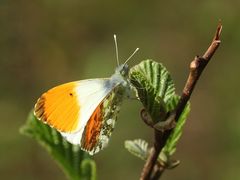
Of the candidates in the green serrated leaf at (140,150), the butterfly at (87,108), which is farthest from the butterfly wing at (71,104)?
the green serrated leaf at (140,150)

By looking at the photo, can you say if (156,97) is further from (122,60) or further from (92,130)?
(122,60)

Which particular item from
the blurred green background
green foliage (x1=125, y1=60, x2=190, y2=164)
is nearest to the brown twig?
green foliage (x1=125, y1=60, x2=190, y2=164)

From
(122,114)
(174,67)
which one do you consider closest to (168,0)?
(174,67)

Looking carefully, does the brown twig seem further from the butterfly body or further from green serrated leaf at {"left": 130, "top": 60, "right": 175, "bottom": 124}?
the butterfly body

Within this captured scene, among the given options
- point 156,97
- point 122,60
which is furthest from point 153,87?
point 122,60

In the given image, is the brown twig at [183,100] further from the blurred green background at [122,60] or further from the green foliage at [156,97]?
the blurred green background at [122,60]

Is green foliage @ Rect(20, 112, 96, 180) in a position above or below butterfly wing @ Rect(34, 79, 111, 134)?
below
